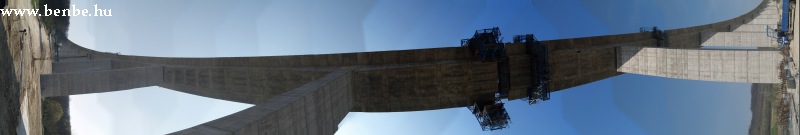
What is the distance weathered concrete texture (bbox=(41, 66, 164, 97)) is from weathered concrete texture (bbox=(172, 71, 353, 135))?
632 inches

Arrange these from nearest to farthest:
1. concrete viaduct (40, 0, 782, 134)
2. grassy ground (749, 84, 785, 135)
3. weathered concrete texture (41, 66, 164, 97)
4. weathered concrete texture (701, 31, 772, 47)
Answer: concrete viaduct (40, 0, 782, 134), weathered concrete texture (41, 66, 164, 97), weathered concrete texture (701, 31, 772, 47), grassy ground (749, 84, 785, 135)

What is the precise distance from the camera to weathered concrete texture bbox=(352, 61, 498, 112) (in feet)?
71.6

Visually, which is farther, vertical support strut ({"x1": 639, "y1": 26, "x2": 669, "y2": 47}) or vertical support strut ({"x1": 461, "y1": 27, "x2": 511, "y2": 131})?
vertical support strut ({"x1": 639, "y1": 26, "x2": 669, "y2": 47})

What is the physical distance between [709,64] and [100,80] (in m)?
33.1

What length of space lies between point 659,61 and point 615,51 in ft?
9.64

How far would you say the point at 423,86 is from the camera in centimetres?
2248

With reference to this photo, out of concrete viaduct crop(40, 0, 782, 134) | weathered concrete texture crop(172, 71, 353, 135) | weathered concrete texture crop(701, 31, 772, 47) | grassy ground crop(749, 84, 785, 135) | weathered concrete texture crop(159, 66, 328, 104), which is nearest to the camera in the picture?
weathered concrete texture crop(172, 71, 353, 135)

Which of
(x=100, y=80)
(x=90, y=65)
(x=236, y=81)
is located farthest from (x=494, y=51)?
(x=90, y=65)

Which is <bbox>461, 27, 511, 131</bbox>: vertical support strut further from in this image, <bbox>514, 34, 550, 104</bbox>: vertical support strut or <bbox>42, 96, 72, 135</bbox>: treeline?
<bbox>42, 96, 72, 135</bbox>: treeline

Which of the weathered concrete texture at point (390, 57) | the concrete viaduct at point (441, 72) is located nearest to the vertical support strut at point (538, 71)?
the concrete viaduct at point (441, 72)

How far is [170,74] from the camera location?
29.5m

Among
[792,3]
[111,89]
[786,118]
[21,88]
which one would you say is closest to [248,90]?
[111,89]

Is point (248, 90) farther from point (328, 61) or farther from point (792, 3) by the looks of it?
point (792, 3)

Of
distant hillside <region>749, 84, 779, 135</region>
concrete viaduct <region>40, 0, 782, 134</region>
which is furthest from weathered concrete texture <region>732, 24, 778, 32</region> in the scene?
distant hillside <region>749, 84, 779, 135</region>
